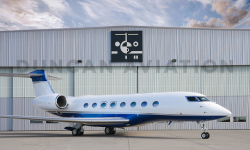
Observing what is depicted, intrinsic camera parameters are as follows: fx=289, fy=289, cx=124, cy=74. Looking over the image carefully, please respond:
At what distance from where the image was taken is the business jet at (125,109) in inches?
658

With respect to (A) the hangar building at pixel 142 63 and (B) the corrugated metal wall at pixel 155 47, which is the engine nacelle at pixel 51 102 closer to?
(A) the hangar building at pixel 142 63

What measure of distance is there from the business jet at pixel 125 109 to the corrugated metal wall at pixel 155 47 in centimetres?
498

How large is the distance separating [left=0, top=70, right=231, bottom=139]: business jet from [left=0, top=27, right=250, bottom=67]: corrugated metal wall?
4978 millimetres

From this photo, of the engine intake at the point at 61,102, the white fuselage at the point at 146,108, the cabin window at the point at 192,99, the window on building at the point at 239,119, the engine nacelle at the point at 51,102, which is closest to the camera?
the white fuselage at the point at 146,108

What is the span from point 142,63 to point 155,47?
185 cm

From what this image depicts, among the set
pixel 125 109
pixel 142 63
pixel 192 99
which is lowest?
pixel 125 109

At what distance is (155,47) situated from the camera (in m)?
26.0

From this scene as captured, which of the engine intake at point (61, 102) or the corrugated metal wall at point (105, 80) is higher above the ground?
the corrugated metal wall at point (105, 80)

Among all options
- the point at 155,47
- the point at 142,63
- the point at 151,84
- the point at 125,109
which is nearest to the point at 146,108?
the point at 125,109

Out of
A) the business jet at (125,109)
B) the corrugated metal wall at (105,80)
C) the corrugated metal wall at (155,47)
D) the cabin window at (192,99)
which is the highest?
the corrugated metal wall at (155,47)

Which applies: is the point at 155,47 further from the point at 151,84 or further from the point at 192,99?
the point at 192,99

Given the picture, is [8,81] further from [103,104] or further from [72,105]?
[103,104]

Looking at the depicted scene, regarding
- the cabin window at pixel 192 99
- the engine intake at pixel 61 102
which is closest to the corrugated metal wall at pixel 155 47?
the engine intake at pixel 61 102

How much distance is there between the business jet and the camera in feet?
54.9
